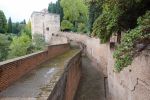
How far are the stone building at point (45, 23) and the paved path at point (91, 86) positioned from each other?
27659 millimetres

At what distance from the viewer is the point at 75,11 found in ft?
172

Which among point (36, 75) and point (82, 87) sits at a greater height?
point (36, 75)

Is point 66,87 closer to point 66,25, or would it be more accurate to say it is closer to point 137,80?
point 137,80

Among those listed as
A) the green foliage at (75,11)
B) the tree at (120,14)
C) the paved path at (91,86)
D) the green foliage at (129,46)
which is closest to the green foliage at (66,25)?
the green foliage at (75,11)

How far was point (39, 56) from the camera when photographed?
38.5 feet

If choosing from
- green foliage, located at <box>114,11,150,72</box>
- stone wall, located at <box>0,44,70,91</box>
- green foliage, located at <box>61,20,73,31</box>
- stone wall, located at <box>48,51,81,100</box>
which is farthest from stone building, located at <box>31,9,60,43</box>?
green foliage, located at <box>114,11,150,72</box>

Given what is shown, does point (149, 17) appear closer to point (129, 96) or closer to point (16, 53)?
point (129, 96)

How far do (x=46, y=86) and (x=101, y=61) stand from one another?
50.3 feet

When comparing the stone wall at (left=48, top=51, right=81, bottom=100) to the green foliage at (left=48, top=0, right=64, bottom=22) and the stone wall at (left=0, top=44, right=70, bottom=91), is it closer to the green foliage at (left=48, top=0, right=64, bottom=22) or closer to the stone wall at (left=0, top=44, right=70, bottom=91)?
the stone wall at (left=0, top=44, right=70, bottom=91)

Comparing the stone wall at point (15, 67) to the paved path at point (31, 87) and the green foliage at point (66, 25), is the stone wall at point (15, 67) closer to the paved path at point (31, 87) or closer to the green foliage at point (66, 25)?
the paved path at point (31, 87)

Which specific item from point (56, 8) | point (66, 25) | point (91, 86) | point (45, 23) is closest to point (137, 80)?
point (91, 86)

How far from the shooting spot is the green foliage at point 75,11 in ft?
172

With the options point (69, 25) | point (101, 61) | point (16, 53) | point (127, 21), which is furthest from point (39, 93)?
point (69, 25)

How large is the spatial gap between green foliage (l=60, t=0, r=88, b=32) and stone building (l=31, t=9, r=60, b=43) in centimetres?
240
